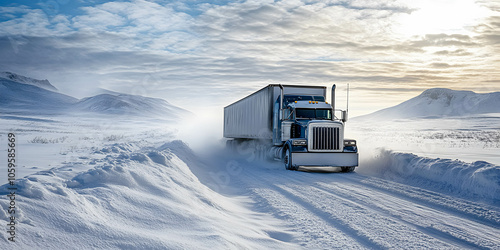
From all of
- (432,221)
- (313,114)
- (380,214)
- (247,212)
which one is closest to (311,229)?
(380,214)

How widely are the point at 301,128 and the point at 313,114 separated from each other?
3.32 feet

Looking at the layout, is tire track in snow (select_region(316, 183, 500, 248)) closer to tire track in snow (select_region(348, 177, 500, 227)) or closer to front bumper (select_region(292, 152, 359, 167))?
tire track in snow (select_region(348, 177, 500, 227))

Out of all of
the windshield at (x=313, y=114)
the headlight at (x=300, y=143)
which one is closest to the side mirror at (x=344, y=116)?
the windshield at (x=313, y=114)

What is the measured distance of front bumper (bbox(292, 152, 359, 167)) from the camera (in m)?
15.3

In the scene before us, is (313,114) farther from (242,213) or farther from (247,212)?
(242,213)

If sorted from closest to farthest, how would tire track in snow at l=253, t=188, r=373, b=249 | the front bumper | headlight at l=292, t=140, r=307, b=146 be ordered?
1. tire track in snow at l=253, t=188, r=373, b=249
2. the front bumper
3. headlight at l=292, t=140, r=307, b=146

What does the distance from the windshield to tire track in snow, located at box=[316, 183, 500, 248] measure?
24.5ft

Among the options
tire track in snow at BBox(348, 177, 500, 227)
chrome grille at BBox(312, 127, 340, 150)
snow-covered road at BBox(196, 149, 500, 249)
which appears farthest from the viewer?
chrome grille at BBox(312, 127, 340, 150)

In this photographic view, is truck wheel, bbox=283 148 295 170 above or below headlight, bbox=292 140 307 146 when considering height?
below

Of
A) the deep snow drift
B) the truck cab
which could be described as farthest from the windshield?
the deep snow drift

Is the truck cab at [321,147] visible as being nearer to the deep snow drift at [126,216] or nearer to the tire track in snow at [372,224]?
the tire track in snow at [372,224]

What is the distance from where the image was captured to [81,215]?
14.9ft

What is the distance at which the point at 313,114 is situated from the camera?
56.0 feet

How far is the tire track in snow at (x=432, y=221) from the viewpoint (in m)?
5.78
